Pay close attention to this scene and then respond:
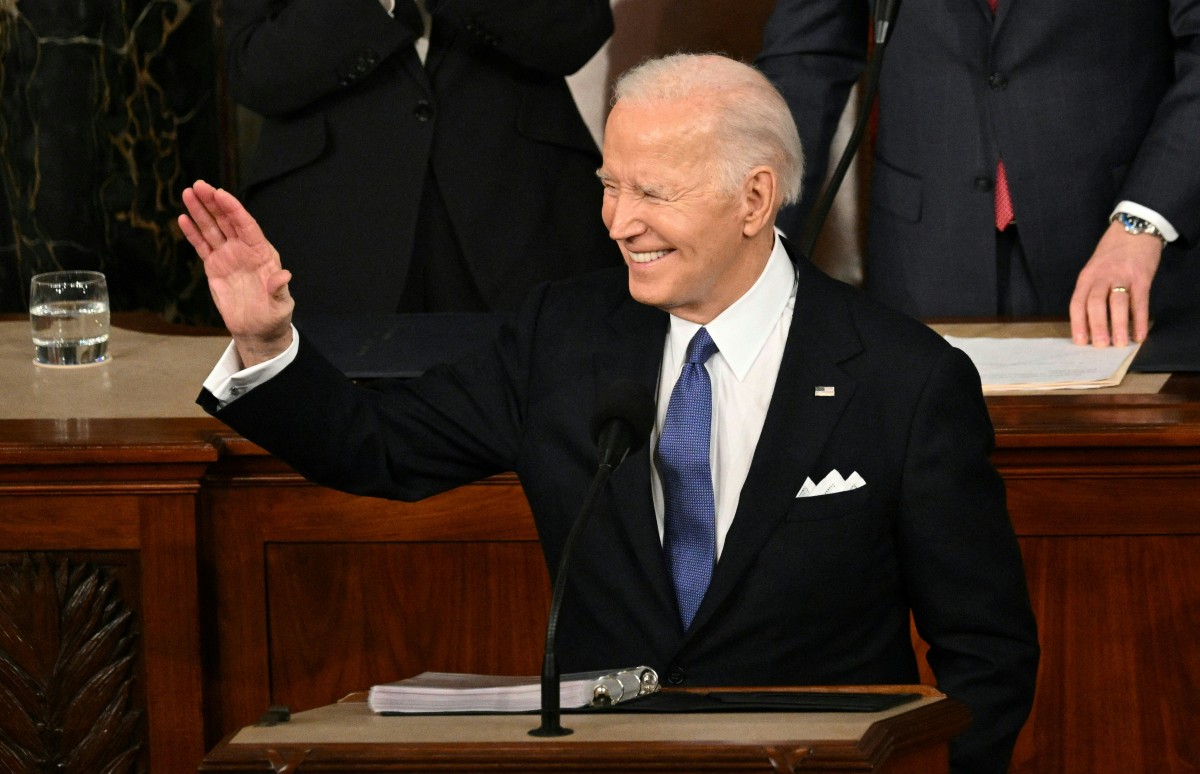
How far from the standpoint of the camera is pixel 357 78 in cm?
285

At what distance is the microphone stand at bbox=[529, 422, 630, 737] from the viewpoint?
1221mm

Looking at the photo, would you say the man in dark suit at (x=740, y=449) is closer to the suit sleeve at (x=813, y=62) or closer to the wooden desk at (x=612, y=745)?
the wooden desk at (x=612, y=745)

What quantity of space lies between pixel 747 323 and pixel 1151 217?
103 cm

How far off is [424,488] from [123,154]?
2256 millimetres

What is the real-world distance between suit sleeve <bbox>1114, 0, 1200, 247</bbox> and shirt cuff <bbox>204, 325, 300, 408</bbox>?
144 cm

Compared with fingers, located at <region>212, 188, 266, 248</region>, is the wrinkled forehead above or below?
above

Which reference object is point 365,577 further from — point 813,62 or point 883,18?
point 813,62

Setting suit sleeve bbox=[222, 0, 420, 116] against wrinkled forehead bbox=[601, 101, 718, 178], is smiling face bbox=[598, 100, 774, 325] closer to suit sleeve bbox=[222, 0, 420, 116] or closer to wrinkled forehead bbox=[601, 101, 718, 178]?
wrinkled forehead bbox=[601, 101, 718, 178]

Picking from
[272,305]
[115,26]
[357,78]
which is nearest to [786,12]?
[357,78]

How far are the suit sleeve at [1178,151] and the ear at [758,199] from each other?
40.8 inches

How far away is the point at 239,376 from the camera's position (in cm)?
170

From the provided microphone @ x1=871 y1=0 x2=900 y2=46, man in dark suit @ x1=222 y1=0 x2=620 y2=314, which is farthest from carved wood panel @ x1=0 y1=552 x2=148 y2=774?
microphone @ x1=871 y1=0 x2=900 y2=46

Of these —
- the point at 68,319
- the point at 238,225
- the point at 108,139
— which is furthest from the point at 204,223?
the point at 108,139

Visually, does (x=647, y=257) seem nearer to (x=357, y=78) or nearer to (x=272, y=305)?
(x=272, y=305)
